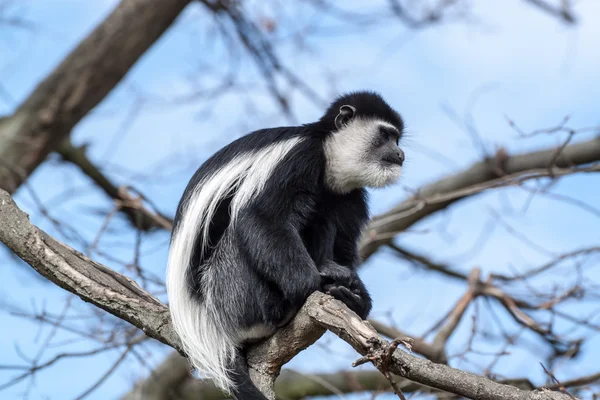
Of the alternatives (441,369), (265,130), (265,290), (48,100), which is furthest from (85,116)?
(441,369)

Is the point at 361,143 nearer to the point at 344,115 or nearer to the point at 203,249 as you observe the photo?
the point at 344,115

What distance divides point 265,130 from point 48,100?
135 inches

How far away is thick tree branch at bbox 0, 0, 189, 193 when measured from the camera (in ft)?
19.3

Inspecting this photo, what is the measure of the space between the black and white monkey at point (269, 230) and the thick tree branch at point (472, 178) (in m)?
1.78

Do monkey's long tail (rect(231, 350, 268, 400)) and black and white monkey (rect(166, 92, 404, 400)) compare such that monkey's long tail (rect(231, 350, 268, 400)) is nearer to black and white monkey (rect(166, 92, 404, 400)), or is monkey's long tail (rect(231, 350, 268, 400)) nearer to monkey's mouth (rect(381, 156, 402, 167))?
black and white monkey (rect(166, 92, 404, 400))

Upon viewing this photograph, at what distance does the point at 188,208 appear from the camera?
304cm

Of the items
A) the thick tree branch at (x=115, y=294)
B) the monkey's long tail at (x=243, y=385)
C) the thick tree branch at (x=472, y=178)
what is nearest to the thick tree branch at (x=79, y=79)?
the thick tree branch at (x=472, y=178)

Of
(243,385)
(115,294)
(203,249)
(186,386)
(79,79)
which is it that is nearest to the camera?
(243,385)

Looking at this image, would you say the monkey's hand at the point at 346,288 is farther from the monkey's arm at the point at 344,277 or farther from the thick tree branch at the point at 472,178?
the thick tree branch at the point at 472,178

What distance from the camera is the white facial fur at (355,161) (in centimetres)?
315

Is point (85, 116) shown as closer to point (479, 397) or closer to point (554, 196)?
point (554, 196)

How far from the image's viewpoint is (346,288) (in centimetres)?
279

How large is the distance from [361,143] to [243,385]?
4.03 feet

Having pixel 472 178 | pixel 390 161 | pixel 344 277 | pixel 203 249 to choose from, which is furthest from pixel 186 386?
pixel 344 277
